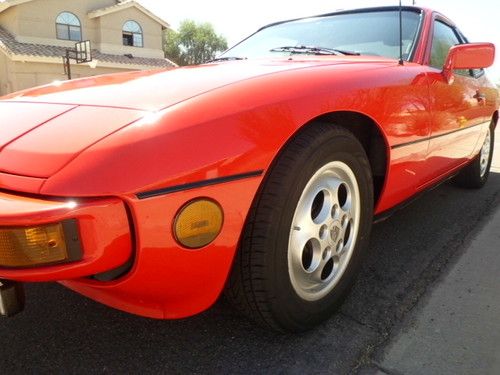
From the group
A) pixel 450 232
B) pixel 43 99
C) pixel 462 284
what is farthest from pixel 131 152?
A: pixel 450 232

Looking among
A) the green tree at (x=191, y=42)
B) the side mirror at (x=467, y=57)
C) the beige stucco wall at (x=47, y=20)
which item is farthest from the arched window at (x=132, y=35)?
the side mirror at (x=467, y=57)

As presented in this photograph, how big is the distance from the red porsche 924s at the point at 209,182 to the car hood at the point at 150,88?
1 centimetres

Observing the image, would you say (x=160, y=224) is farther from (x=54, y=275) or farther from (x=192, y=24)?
(x=192, y=24)

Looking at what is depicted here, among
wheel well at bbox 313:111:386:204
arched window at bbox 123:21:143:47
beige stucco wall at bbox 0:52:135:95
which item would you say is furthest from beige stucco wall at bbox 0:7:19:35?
wheel well at bbox 313:111:386:204

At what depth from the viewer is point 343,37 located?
2.62 metres

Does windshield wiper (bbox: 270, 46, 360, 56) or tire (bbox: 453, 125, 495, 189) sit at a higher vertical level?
windshield wiper (bbox: 270, 46, 360, 56)

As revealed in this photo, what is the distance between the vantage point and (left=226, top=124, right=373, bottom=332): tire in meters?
1.42

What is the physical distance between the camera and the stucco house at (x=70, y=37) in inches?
729

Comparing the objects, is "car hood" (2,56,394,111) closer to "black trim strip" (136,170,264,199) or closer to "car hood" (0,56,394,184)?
"car hood" (0,56,394,184)

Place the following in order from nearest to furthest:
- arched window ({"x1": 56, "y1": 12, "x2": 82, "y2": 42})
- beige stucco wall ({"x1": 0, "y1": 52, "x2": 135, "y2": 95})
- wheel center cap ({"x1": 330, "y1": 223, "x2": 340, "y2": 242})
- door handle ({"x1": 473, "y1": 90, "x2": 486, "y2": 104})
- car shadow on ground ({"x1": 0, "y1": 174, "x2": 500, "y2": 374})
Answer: car shadow on ground ({"x1": 0, "y1": 174, "x2": 500, "y2": 374}) < wheel center cap ({"x1": 330, "y1": 223, "x2": 340, "y2": 242}) < door handle ({"x1": 473, "y1": 90, "x2": 486, "y2": 104}) < beige stucco wall ({"x1": 0, "y1": 52, "x2": 135, "y2": 95}) < arched window ({"x1": 56, "y1": 12, "x2": 82, "y2": 42})

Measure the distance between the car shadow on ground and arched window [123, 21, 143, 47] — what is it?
72.9 feet

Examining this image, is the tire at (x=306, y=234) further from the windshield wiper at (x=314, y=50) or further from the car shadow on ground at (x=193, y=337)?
the windshield wiper at (x=314, y=50)

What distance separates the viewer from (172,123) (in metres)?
1.24

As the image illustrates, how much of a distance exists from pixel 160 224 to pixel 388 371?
3.03ft
